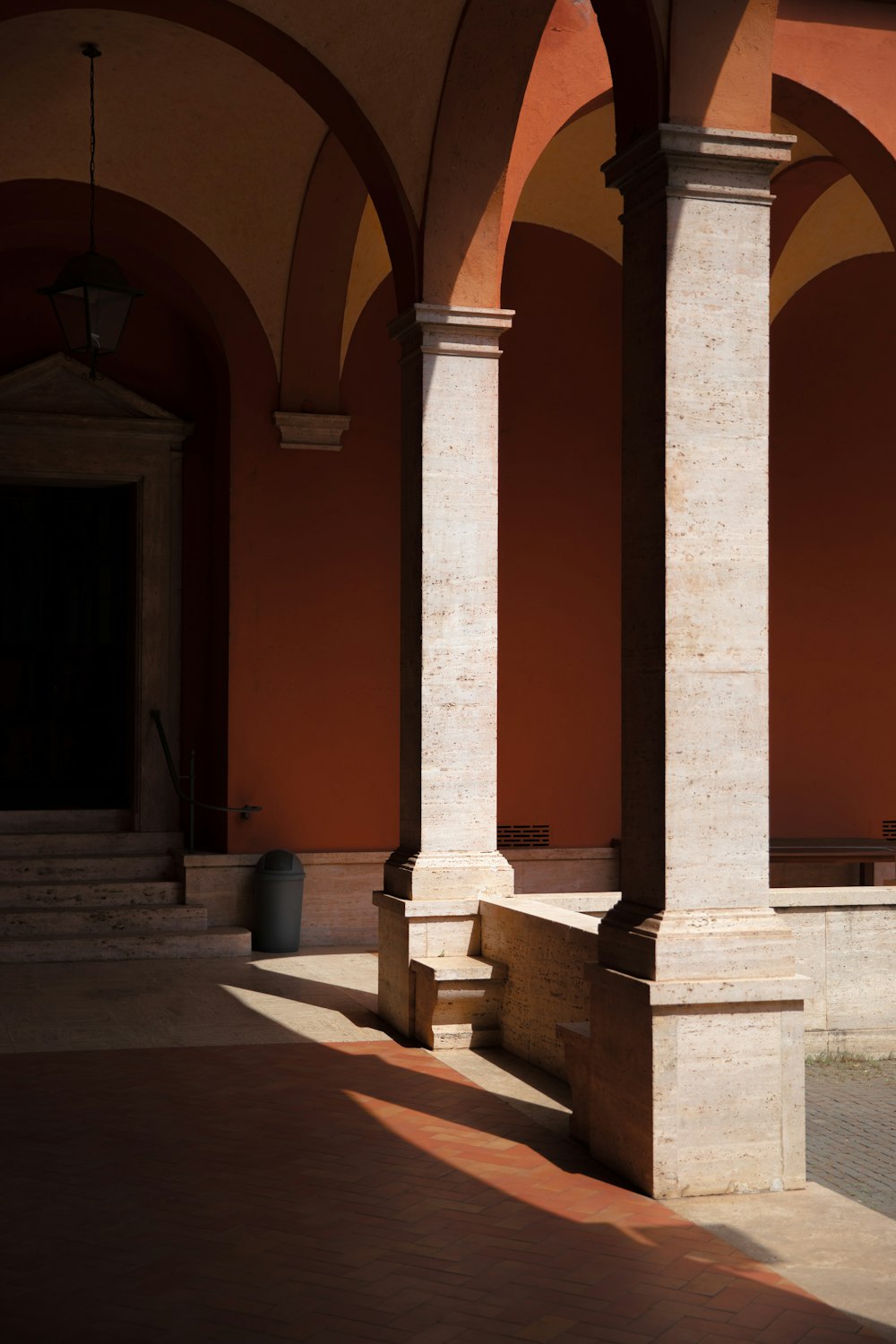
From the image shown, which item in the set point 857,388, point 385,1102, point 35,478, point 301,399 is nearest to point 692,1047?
point 385,1102

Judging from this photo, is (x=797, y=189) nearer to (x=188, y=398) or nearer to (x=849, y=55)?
(x=849, y=55)

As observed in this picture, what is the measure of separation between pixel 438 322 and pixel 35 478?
4914 mm

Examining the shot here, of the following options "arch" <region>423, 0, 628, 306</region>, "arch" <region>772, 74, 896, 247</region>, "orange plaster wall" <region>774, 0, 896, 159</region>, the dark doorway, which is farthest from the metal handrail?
"orange plaster wall" <region>774, 0, 896, 159</region>

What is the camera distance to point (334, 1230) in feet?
15.1

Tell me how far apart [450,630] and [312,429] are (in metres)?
3.90

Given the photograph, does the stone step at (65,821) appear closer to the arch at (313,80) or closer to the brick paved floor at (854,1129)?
the arch at (313,80)

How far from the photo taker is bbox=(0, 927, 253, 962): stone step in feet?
32.0

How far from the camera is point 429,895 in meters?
7.66

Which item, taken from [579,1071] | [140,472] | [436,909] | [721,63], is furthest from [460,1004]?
[140,472]

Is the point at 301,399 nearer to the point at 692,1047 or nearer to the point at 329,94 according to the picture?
the point at 329,94

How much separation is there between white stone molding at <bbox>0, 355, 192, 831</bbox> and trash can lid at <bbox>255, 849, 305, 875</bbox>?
1329 mm

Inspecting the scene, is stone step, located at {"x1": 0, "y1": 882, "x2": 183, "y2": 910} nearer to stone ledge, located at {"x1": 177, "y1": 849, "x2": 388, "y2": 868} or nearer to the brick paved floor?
stone ledge, located at {"x1": 177, "y1": 849, "x2": 388, "y2": 868}

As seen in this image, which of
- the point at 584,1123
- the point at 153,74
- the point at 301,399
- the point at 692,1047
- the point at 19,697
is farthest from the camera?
the point at 19,697

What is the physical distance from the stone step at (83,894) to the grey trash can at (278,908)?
65 centimetres
